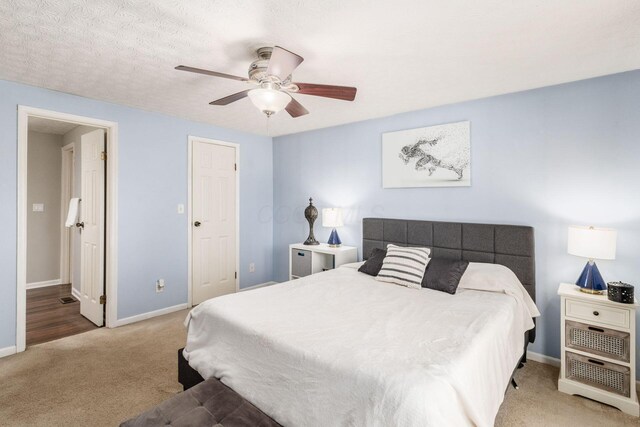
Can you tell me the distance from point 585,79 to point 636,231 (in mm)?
1248

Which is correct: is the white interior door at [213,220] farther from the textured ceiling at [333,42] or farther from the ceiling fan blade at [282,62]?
the ceiling fan blade at [282,62]

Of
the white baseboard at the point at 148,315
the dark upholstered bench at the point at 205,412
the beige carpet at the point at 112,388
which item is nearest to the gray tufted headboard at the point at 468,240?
the beige carpet at the point at 112,388

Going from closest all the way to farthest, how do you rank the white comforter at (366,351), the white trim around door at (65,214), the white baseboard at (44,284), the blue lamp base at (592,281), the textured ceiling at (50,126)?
1. the white comforter at (366,351)
2. the blue lamp base at (592,281)
3. the textured ceiling at (50,126)
4. the white baseboard at (44,284)
5. the white trim around door at (65,214)

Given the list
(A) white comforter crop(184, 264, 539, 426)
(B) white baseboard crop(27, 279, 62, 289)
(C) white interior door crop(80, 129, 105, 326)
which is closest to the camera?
(A) white comforter crop(184, 264, 539, 426)

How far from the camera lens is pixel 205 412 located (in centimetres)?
142

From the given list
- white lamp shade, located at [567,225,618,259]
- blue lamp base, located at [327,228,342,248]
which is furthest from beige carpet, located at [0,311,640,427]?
blue lamp base, located at [327,228,342,248]

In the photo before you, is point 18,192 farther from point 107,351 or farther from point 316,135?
point 316,135

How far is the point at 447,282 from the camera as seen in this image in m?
2.57

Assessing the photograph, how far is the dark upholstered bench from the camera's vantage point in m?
1.36

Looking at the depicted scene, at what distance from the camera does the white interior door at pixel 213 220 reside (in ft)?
13.4

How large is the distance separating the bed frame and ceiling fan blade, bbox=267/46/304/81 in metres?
1.94

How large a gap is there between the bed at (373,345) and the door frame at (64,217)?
13.7 ft

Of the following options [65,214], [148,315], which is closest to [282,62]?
[148,315]

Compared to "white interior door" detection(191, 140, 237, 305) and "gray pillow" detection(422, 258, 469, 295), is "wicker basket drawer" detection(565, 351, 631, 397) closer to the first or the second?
"gray pillow" detection(422, 258, 469, 295)
